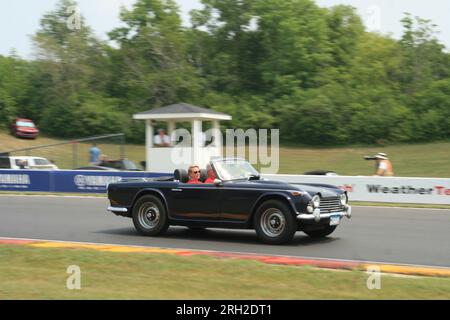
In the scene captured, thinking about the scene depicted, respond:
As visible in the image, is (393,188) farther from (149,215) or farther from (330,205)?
(149,215)

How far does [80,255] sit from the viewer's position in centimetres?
930

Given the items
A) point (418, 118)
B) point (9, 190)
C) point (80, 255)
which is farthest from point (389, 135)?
point (80, 255)

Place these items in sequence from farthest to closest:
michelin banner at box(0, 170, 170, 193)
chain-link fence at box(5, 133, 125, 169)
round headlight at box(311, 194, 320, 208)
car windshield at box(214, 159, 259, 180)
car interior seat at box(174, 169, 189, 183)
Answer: chain-link fence at box(5, 133, 125, 169), michelin banner at box(0, 170, 170, 193), car interior seat at box(174, 169, 189, 183), car windshield at box(214, 159, 259, 180), round headlight at box(311, 194, 320, 208)

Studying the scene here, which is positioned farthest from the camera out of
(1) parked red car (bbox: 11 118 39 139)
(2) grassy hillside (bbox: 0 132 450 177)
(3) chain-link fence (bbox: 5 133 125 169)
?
(1) parked red car (bbox: 11 118 39 139)

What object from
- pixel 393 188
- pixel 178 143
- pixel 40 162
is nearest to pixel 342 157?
pixel 178 143

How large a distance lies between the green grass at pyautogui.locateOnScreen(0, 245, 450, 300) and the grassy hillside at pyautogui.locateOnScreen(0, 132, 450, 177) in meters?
21.2

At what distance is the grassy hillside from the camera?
3136 centimetres

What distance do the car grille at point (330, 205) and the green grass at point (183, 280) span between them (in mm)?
2395

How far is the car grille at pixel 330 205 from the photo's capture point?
10.7 metres

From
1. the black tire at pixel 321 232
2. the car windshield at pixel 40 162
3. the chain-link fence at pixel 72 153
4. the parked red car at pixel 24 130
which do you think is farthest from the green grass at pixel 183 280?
the parked red car at pixel 24 130

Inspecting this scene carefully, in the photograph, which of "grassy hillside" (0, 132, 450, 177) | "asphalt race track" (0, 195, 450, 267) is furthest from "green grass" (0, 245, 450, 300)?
"grassy hillside" (0, 132, 450, 177)

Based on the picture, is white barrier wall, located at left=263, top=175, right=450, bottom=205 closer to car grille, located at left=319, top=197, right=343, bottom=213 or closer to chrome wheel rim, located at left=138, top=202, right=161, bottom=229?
car grille, located at left=319, top=197, right=343, bottom=213

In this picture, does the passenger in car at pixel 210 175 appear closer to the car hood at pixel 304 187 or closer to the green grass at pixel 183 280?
the car hood at pixel 304 187

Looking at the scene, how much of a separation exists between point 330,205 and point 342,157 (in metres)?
27.3
